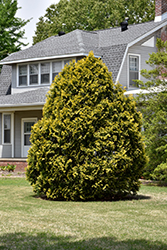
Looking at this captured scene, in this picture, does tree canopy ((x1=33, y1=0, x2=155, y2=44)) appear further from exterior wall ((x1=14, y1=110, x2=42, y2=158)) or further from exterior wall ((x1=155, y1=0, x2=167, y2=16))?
exterior wall ((x1=14, y1=110, x2=42, y2=158))

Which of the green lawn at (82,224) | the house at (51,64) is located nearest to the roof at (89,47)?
the house at (51,64)

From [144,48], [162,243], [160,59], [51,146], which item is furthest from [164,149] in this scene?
[144,48]

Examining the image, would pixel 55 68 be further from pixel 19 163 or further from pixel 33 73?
pixel 19 163

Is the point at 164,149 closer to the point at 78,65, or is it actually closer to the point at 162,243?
the point at 78,65

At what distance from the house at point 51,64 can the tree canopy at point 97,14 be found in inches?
578

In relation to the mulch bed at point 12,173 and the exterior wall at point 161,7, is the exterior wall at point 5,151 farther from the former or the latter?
the exterior wall at point 161,7

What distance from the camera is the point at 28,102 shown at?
18672 mm

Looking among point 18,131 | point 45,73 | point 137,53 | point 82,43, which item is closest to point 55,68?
point 45,73

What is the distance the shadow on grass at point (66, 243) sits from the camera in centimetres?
535

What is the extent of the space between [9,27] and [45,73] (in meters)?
14.9

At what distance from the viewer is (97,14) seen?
3741 cm

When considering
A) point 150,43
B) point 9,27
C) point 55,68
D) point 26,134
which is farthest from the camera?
point 9,27

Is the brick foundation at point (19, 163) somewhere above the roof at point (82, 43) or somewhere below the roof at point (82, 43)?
below

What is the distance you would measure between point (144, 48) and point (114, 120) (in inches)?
482
